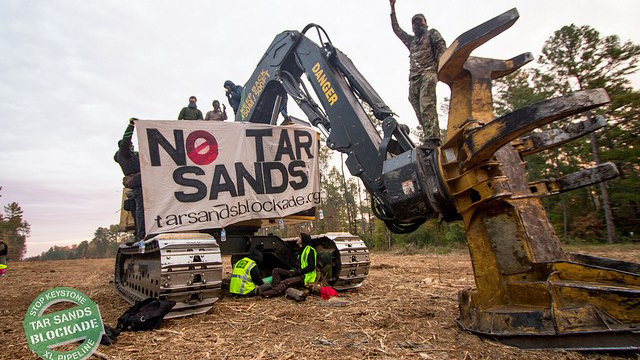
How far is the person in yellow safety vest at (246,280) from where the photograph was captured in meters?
4.79

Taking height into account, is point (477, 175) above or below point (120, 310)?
above

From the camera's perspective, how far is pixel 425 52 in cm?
431

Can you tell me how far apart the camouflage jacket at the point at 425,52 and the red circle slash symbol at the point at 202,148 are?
2.90 m

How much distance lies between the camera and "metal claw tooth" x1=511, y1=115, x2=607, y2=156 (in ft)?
7.43

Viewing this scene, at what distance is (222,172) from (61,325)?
3.26m

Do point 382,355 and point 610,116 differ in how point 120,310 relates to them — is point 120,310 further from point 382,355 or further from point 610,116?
point 610,116

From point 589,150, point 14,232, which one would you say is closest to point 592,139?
point 589,150

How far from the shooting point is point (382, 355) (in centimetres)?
235

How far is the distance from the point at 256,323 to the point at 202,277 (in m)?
0.78

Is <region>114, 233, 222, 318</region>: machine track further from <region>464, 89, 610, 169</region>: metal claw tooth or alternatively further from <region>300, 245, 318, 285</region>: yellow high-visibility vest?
<region>464, 89, 610, 169</region>: metal claw tooth

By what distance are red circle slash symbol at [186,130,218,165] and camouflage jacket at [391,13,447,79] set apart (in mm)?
2896

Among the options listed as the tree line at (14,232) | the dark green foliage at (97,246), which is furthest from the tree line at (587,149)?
the dark green foliage at (97,246)

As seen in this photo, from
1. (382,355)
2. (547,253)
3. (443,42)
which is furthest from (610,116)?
(382,355)

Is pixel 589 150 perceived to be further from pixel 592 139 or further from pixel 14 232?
pixel 14 232
